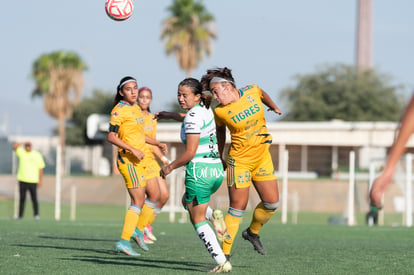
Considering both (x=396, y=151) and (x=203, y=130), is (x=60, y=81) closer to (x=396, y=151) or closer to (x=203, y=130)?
(x=203, y=130)

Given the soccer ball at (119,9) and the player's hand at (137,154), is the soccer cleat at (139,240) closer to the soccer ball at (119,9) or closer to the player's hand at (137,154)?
the player's hand at (137,154)

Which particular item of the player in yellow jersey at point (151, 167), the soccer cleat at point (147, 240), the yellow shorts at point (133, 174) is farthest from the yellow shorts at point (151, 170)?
the soccer cleat at point (147, 240)

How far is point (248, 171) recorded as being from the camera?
8016mm

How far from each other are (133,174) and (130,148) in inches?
15.3

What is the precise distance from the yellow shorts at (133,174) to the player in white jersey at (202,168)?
6.65 feet

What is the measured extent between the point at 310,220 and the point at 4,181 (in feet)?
62.0

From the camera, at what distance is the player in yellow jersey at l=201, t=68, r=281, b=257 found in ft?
25.7

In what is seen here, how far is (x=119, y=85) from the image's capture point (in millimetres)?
9750

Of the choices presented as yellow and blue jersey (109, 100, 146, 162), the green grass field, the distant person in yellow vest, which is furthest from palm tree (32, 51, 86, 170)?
yellow and blue jersey (109, 100, 146, 162)

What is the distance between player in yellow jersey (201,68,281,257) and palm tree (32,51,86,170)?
5214 cm

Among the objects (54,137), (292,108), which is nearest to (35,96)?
(54,137)

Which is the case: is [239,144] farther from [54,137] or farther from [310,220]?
[54,137]

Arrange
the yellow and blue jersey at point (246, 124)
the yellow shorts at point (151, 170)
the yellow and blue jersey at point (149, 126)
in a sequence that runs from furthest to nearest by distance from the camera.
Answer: the yellow and blue jersey at point (149, 126) < the yellow shorts at point (151, 170) < the yellow and blue jersey at point (246, 124)

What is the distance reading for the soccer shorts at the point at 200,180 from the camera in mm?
7406
